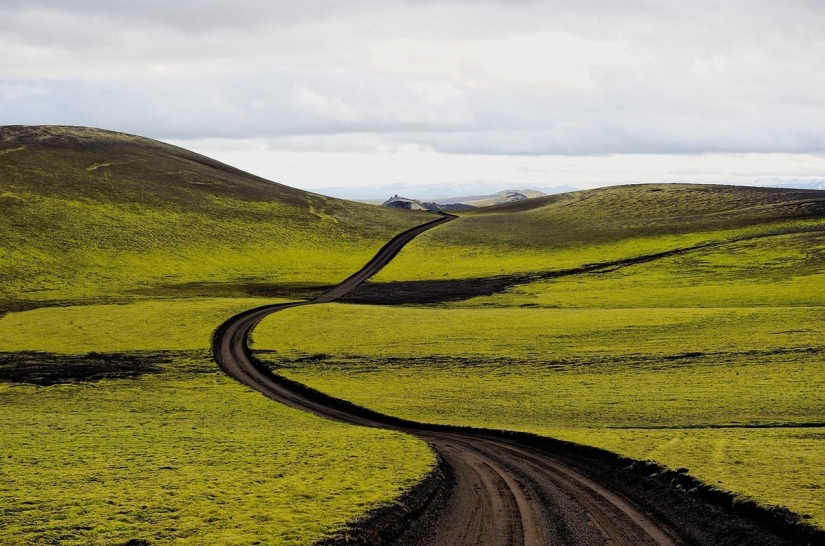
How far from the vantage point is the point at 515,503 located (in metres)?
24.2

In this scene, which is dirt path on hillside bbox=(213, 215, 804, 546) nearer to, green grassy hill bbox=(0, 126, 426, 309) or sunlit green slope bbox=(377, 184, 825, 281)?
green grassy hill bbox=(0, 126, 426, 309)

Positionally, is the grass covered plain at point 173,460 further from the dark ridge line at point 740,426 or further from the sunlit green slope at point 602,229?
the sunlit green slope at point 602,229

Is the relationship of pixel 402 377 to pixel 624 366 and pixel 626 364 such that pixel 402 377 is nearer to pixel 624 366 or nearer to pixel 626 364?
pixel 624 366

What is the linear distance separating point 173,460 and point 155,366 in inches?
1049

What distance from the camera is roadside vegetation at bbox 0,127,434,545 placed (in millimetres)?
20844

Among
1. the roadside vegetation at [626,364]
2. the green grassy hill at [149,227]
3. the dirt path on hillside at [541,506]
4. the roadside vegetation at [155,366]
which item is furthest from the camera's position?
the green grassy hill at [149,227]

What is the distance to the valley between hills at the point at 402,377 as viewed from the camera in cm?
2162

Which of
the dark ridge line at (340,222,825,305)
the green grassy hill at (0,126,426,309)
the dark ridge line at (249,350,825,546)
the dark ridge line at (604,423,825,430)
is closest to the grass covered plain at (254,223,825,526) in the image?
the dark ridge line at (604,423,825,430)

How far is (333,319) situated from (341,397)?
24.1m

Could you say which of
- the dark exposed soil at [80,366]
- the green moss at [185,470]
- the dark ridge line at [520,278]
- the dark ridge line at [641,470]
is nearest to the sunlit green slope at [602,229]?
the dark ridge line at [520,278]

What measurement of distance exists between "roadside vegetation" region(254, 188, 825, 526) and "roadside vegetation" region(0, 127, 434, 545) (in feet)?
27.1

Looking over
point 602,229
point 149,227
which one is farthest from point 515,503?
point 602,229

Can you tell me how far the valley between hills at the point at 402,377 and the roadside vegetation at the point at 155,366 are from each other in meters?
0.23

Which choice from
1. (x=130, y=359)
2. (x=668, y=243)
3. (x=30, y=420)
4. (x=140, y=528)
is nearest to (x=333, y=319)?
(x=130, y=359)
